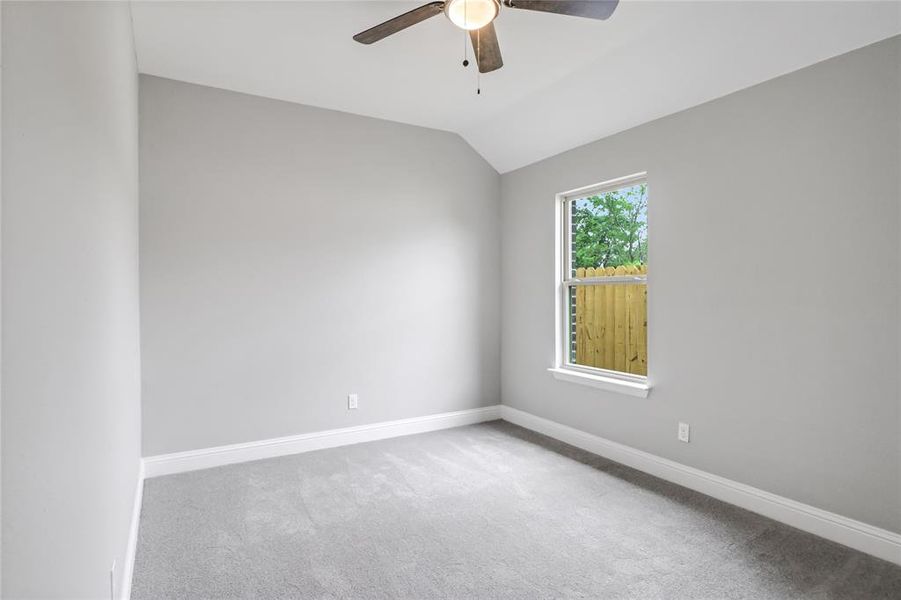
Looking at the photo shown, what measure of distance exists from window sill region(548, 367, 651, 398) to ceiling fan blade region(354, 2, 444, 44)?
2.60 m

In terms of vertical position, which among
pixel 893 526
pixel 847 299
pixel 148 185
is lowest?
pixel 893 526

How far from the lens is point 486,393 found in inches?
184

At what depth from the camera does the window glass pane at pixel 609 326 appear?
3.48m

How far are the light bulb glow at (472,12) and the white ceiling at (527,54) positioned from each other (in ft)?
1.79

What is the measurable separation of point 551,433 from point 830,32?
10.3 ft

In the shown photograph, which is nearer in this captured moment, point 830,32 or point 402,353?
point 830,32

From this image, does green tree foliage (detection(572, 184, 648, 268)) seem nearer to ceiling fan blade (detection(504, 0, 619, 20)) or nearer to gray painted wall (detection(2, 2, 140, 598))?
ceiling fan blade (detection(504, 0, 619, 20))

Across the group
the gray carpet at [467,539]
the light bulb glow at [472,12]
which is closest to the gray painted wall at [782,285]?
the gray carpet at [467,539]

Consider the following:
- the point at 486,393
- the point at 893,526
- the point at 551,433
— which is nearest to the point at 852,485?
the point at 893,526

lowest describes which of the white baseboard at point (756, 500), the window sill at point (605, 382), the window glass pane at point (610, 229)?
the white baseboard at point (756, 500)

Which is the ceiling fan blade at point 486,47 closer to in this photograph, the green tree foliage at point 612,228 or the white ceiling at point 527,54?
the white ceiling at point 527,54

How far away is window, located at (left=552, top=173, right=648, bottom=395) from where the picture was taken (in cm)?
348

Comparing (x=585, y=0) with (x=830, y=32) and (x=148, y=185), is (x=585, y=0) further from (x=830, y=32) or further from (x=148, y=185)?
(x=148, y=185)

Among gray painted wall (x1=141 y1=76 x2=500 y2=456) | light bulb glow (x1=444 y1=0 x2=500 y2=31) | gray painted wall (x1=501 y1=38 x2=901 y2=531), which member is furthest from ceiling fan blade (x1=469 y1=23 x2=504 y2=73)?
gray painted wall (x1=141 y1=76 x2=500 y2=456)
